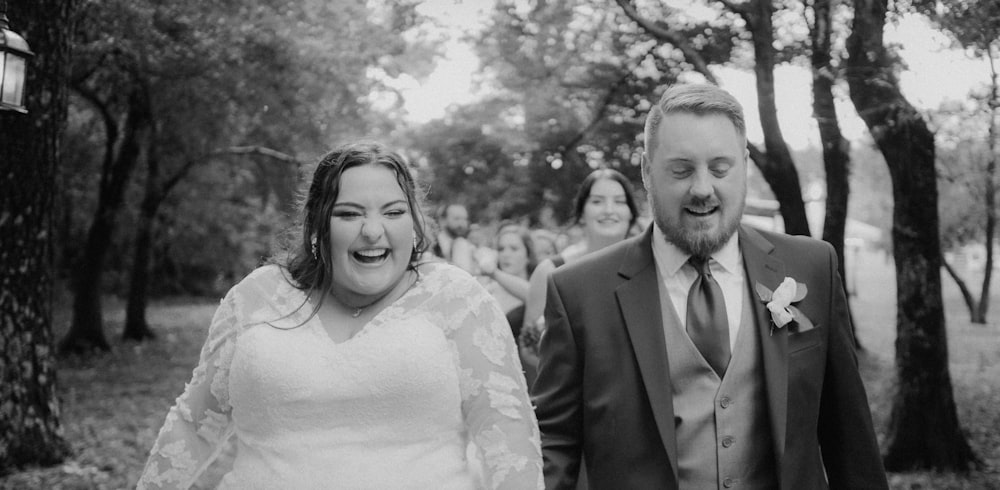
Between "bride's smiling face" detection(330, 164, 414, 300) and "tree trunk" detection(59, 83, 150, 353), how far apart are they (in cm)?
1511

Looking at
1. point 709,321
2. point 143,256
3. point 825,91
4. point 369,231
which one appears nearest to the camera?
point 709,321

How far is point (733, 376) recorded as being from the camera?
268cm

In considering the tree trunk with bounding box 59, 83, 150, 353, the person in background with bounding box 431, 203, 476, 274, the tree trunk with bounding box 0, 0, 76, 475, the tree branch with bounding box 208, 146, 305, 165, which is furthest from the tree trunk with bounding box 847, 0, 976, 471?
the tree branch with bounding box 208, 146, 305, 165

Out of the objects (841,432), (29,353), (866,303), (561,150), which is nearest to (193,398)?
(841,432)

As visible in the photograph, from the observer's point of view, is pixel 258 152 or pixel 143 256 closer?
pixel 258 152

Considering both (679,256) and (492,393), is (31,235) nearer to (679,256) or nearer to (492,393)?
(492,393)

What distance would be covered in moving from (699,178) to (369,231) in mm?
1060

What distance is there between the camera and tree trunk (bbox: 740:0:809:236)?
8211mm

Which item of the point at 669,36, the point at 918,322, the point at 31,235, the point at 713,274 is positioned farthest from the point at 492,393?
the point at 669,36

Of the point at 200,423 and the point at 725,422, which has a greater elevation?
the point at 725,422

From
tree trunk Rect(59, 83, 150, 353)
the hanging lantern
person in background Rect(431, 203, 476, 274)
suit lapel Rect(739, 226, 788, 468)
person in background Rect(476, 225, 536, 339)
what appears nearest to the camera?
suit lapel Rect(739, 226, 788, 468)

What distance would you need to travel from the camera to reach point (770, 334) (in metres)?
2.70

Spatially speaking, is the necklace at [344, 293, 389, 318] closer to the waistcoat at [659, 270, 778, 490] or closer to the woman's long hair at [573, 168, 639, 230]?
the waistcoat at [659, 270, 778, 490]

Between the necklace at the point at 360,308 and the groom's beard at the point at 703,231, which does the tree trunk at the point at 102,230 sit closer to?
the necklace at the point at 360,308
